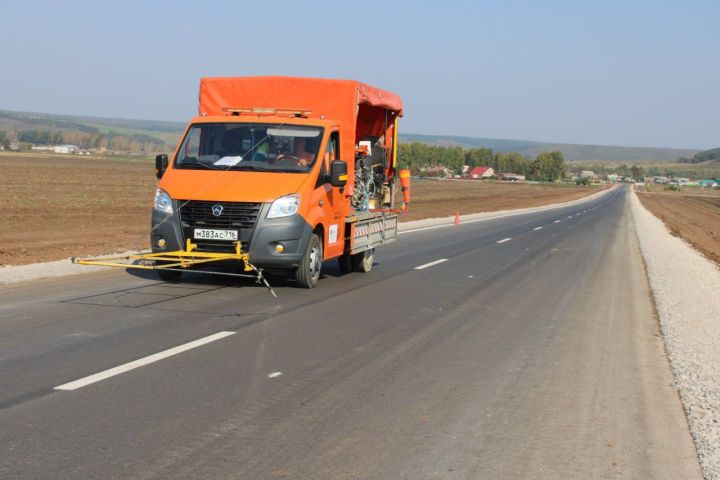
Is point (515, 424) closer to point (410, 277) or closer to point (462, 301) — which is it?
point (462, 301)

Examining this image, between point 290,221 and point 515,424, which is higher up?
point 290,221

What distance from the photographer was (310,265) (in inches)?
457

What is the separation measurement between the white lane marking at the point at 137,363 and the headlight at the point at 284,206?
294 cm

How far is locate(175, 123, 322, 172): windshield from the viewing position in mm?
11688

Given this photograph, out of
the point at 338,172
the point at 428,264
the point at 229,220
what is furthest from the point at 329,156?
the point at 428,264

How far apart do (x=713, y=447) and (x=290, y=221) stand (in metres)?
6.53

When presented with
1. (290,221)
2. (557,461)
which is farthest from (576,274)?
(557,461)

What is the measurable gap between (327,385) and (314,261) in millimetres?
5378

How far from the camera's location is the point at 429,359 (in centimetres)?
764

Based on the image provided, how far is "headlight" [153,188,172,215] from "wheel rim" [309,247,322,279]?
6.45ft

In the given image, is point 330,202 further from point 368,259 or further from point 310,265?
point 368,259

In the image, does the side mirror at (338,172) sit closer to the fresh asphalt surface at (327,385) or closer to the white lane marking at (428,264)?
the fresh asphalt surface at (327,385)

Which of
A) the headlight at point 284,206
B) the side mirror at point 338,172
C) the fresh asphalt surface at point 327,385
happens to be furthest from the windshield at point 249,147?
the fresh asphalt surface at point 327,385

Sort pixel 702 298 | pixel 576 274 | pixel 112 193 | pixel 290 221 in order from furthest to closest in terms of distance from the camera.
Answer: pixel 112 193
pixel 576 274
pixel 702 298
pixel 290 221
